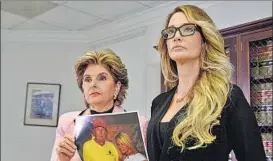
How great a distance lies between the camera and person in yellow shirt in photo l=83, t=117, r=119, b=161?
2.92ft

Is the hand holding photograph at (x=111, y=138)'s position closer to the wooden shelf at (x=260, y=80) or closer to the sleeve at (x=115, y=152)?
the sleeve at (x=115, y=152)

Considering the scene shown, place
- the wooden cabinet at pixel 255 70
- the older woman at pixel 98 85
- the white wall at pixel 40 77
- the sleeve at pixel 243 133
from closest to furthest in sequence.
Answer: the sleeve at pixel 243 133 → the older woman at pixel 98 85 → the wooden cabinet at pixel 255 70 → the white wall at pixel 40 77

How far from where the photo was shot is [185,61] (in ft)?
2.99

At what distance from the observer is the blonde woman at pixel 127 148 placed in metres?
0.88

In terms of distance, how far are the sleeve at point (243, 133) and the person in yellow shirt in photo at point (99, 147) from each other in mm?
290

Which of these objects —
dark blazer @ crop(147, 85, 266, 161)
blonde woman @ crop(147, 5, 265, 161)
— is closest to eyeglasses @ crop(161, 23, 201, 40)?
blonde woman @ crop(147, 5, 265, 161)

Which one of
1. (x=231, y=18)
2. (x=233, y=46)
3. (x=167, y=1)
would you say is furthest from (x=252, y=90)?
(x=167, y=1)

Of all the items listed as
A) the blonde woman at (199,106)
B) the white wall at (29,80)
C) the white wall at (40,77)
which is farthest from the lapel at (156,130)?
the white wall at (29,80)

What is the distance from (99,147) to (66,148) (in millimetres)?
83

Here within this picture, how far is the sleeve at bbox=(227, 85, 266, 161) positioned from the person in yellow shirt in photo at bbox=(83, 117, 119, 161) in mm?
290

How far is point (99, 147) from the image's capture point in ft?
2.94

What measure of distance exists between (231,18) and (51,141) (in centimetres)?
229

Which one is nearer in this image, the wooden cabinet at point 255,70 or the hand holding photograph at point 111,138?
the hand holding photograph at point 111,138

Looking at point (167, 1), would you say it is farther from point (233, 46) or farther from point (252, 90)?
point (252, 90)
